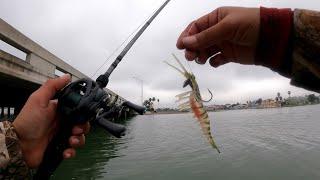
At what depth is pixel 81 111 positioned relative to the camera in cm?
220

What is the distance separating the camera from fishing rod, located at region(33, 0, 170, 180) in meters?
2.16

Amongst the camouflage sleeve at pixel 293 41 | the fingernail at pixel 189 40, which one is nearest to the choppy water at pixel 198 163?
the fingernail at pixel 189 40

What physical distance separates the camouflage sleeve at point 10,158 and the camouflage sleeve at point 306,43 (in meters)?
2.27

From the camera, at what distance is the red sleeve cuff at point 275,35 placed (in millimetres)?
1577

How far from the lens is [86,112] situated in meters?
2.19

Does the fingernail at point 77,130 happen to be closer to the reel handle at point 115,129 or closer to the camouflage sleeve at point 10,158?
the reel handle at point 115,129

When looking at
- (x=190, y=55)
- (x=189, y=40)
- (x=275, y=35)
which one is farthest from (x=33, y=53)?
(x=275, y=35)

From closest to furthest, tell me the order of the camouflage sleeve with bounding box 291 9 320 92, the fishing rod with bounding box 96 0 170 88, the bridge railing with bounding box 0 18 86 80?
the camouflage sleeve with bounding box 291 9 320 92 → the fishing rod with bounding box 96 0 170 88 → the bridge railing with bounding box 0 18 86 80

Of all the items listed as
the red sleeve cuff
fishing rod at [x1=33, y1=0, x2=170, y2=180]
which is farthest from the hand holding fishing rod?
the red sleeve cuff

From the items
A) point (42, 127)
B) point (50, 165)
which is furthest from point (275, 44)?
point (42, 127)

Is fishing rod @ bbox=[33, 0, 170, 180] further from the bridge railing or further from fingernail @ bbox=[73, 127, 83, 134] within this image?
the bridge railing

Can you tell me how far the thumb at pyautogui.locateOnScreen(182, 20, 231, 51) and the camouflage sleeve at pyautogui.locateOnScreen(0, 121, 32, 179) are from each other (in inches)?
68.2

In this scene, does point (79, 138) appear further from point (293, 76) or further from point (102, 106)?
point (293, 76)

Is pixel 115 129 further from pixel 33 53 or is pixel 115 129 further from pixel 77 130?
pixel 33 53
